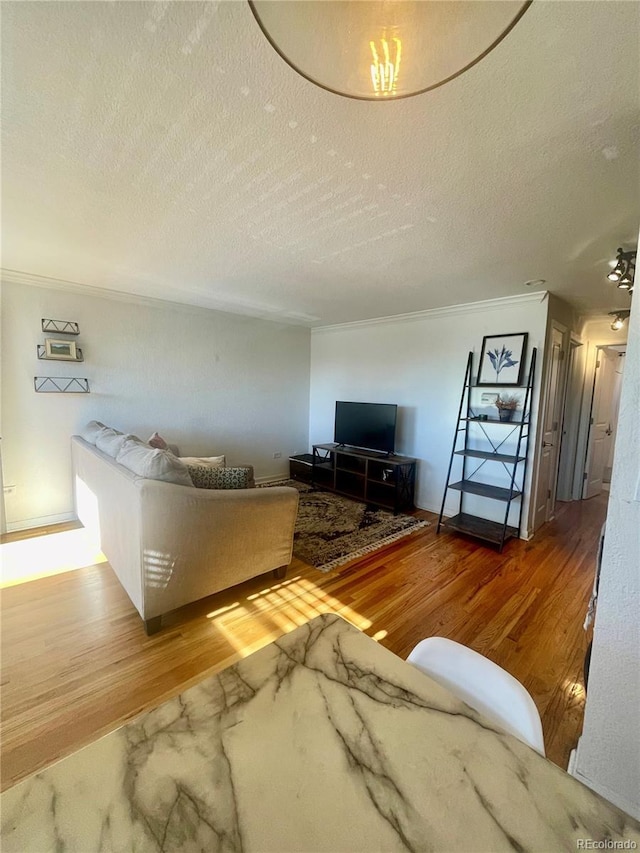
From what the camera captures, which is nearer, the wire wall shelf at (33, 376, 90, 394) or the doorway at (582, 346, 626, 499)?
the wire wall shelf at (33, 376, 90, 394)

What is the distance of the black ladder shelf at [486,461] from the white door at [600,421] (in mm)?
1946

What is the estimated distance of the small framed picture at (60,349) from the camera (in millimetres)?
3172

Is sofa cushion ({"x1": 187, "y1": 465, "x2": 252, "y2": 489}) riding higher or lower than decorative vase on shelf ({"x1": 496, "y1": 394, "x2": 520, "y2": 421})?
lower

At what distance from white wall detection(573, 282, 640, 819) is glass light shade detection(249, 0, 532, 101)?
90cm

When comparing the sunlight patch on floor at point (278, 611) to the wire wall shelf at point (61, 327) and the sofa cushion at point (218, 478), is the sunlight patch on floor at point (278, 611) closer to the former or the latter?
the sofa cushion at point (218, 478)

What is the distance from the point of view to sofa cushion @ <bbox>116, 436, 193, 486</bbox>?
1.97 meters

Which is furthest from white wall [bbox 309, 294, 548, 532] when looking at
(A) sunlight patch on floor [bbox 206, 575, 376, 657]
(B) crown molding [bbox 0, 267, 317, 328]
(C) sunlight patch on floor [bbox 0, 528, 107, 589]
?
(C) sunlight patch on floor [bbox 0, 528, 107, 589]

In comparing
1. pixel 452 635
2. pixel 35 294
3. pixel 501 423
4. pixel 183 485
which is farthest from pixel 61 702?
pixel 501 423

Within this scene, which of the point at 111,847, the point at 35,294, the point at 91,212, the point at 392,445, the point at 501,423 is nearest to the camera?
the point at 111,847

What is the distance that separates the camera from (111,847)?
45 cm

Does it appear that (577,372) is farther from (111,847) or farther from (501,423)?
(111,847)

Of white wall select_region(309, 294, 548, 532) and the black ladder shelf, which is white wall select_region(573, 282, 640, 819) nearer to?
the black ladder shelf

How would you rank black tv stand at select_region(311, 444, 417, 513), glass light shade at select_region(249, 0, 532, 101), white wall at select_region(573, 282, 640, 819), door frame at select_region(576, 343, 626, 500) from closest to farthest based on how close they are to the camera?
glass light shade at select_region(249, 0, 532, 101) < white wall at select_region(573, 282, 640, 819) < black tv stand at select_region(311, 444, 417, 513) < door frame at select_region(576, 343, 626, 500)

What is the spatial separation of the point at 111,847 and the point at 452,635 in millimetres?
2008
